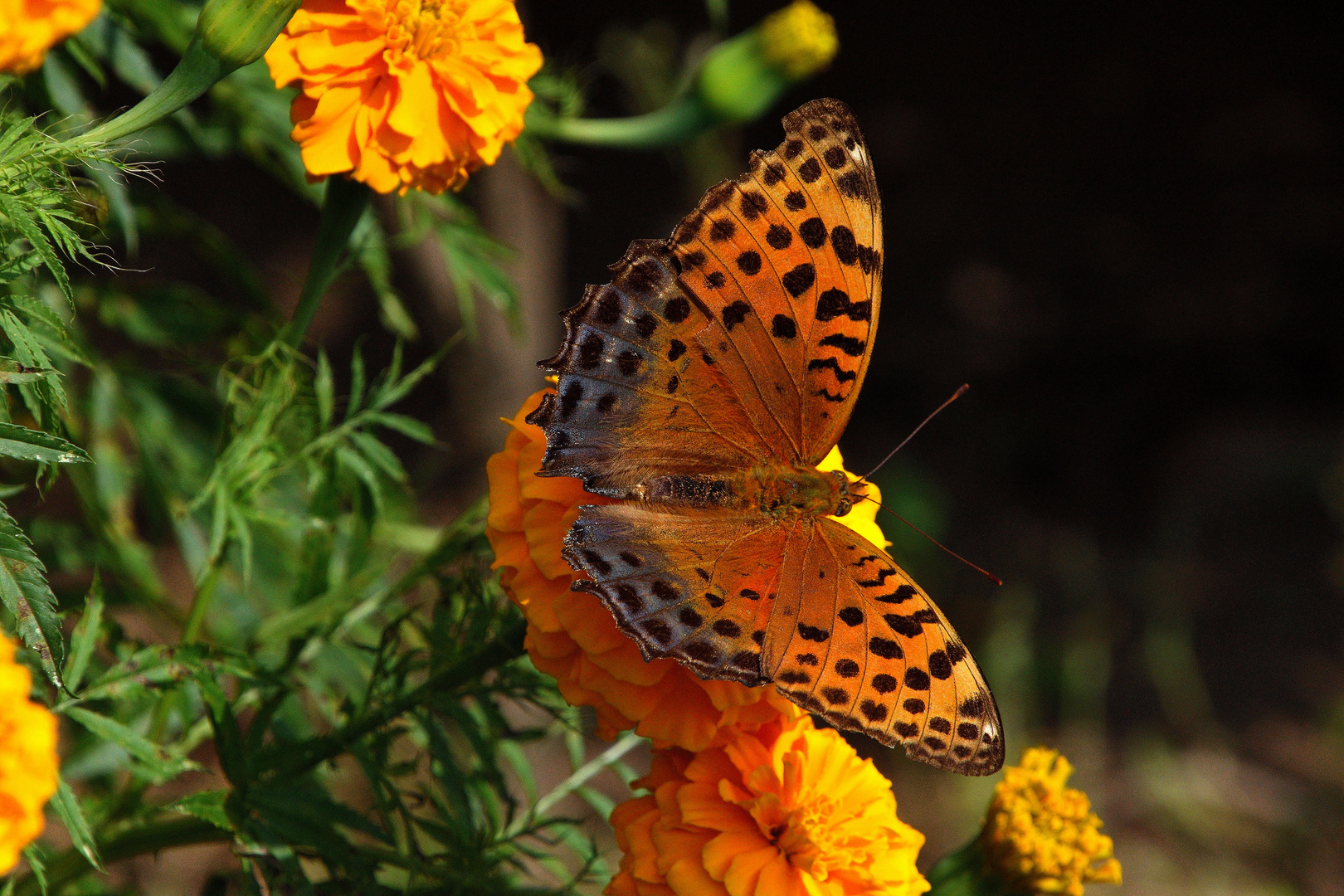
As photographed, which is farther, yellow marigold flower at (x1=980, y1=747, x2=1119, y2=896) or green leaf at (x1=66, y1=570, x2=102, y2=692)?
yellow marigold flower at (x1=980, y1=747, x2=1119, y2=896)

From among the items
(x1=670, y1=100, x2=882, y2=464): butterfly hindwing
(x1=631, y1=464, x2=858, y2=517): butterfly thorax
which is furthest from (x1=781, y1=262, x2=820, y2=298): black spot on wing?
(x1=631, y1=464, x2=858, y2=517): butterfly thorax

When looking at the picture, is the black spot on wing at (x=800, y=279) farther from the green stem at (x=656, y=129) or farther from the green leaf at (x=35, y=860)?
the green leaf at (x=35, y=860)

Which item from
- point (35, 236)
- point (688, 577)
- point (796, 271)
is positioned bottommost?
point (688, 577)

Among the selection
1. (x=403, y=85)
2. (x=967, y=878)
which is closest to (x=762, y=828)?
(x=967, y=878)

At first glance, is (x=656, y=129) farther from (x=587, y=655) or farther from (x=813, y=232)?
(x=587, y=655)

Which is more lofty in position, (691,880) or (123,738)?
(123,738)

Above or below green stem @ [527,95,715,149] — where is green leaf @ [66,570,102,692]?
below

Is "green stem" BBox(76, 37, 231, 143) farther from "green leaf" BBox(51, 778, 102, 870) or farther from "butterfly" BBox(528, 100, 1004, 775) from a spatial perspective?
"green leaf" BBox(51, 778, 102, 870)
